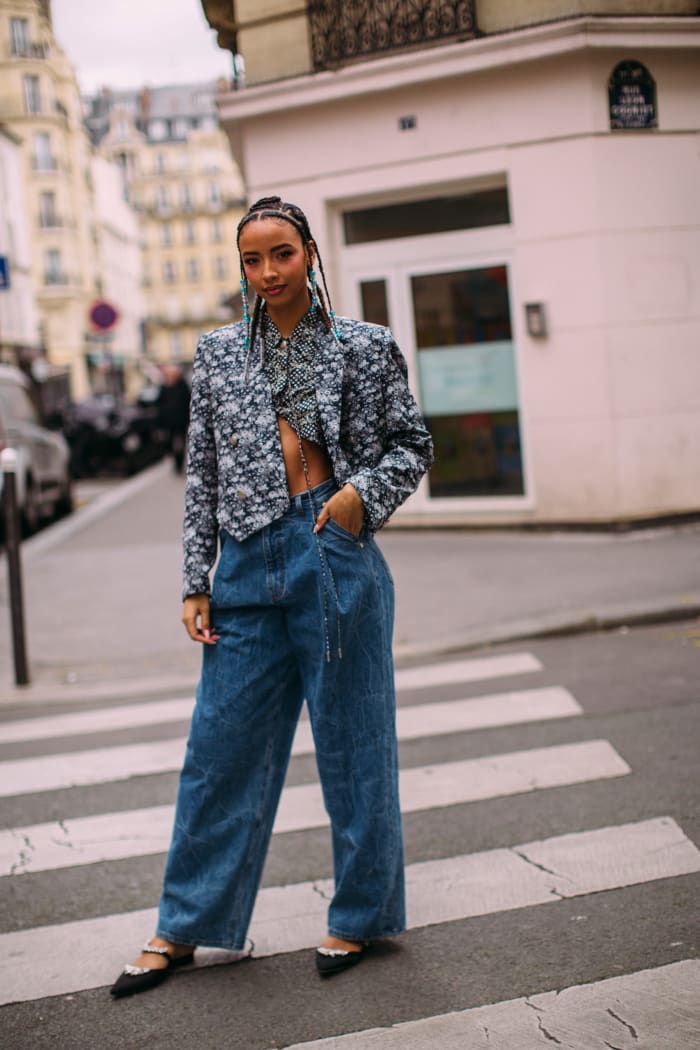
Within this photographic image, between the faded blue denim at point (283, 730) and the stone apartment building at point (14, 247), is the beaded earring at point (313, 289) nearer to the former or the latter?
the faded blue denim at point (283, 730)

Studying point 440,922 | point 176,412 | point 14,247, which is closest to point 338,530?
point 440,922

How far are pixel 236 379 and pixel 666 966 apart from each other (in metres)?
1.84

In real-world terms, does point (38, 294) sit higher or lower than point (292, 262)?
higher

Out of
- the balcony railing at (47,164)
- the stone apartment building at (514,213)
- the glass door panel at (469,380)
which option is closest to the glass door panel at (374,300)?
the stone apartment building at (514,213)

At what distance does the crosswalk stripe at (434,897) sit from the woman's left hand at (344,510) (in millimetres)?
1252

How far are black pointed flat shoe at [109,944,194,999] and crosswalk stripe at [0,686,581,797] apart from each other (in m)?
2.09

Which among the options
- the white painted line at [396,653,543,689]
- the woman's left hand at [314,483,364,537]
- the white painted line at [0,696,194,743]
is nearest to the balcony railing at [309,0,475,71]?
the white painted line at [396,653,543,689]

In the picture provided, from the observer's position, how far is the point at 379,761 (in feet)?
11.1

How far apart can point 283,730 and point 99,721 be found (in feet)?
11.0

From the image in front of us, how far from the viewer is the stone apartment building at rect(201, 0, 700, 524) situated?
10.8m

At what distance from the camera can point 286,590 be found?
3.28 m

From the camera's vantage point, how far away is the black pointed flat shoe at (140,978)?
3.37 meters

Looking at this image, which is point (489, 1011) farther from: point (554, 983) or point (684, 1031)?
point (684, 1031)

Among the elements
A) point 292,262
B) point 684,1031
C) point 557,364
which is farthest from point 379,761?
point 557,364
